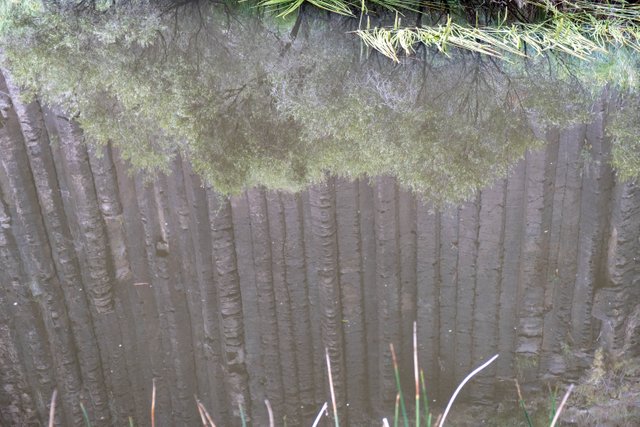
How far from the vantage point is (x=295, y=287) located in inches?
89.6

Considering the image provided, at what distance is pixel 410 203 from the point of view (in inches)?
88.1

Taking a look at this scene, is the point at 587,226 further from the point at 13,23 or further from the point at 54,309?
the point at 13,23

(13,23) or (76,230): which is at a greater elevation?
(13,23)

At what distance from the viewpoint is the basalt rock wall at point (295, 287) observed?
2.19 m

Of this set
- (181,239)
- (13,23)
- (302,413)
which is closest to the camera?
(302,413)

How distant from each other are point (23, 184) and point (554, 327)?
1819 millimetres

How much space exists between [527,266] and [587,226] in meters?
0.22

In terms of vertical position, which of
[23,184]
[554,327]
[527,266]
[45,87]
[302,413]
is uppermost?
[45,87]

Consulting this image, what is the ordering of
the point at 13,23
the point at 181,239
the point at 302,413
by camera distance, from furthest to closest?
the point at 13,23 < the point at 181,239 < the point at 302,413

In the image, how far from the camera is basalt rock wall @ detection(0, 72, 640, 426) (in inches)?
86.1

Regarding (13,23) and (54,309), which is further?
(13,23)

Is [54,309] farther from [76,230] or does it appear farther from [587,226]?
[587,226]

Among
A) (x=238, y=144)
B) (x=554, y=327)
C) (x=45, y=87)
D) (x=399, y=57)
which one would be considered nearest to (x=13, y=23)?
(x=45, y=87)

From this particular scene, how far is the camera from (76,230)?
237 cm
